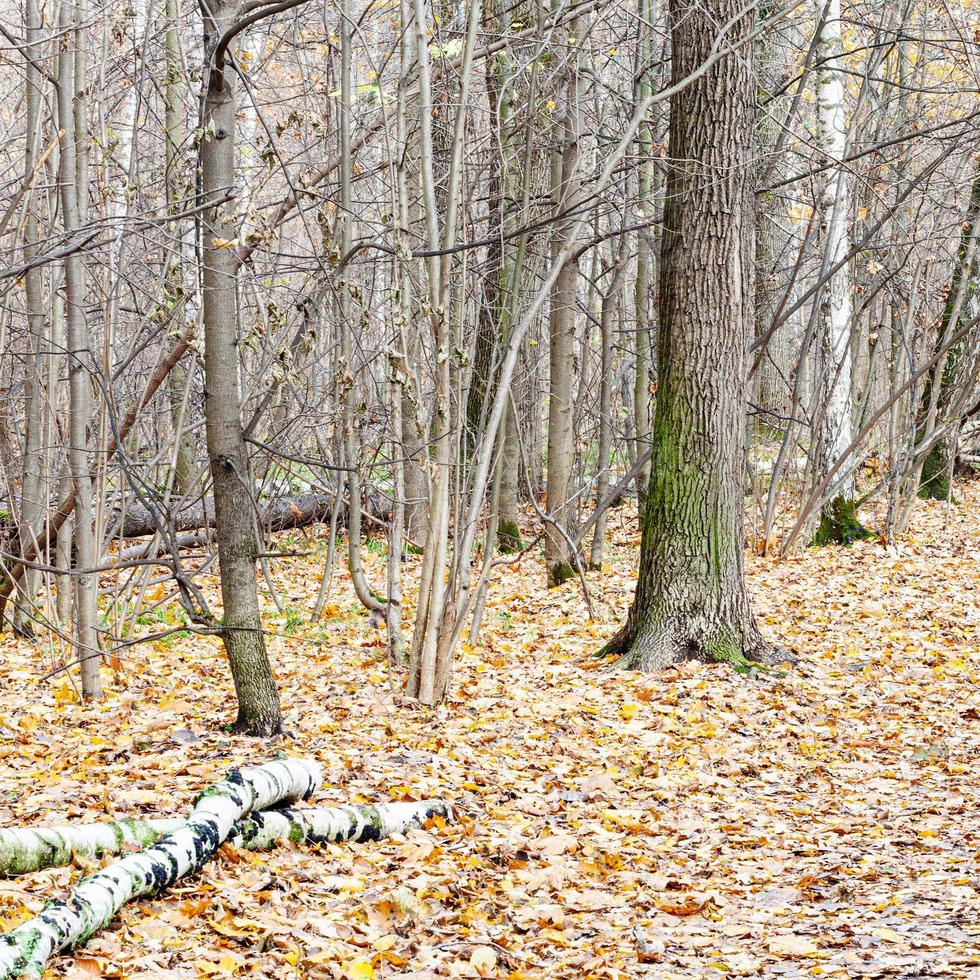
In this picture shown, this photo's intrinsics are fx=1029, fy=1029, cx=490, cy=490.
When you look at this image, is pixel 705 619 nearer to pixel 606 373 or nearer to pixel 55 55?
pixel 606 373

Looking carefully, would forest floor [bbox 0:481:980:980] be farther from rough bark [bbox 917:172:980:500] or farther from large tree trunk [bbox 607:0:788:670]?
rough bark [bbox 917:172:980:500]

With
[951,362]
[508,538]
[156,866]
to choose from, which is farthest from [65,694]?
[951,362]

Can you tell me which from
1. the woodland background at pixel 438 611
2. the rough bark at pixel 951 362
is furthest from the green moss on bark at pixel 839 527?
the rough bark at pixel 951 362

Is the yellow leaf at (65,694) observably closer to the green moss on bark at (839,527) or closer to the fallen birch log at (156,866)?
the fallen birch log at (156,866)

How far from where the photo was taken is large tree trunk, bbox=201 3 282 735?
504cm

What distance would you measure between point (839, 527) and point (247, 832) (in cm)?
904

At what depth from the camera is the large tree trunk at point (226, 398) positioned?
198 inches

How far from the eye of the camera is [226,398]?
5.15 metres

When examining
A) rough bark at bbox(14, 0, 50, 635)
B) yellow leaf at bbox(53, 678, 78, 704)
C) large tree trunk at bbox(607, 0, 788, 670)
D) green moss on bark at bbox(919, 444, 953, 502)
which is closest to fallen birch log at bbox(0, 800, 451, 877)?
yellow leaf at bbox(53, 678, 78, 704)

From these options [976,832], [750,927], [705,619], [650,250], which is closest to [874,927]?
[750,927]

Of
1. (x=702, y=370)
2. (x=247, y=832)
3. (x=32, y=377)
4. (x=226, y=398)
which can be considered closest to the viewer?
(x=247, y=832)

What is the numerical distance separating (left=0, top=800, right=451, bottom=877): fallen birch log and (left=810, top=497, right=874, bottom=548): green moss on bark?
7.94 meters

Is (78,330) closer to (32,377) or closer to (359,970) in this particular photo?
(32,377)

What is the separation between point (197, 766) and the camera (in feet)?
16.2
